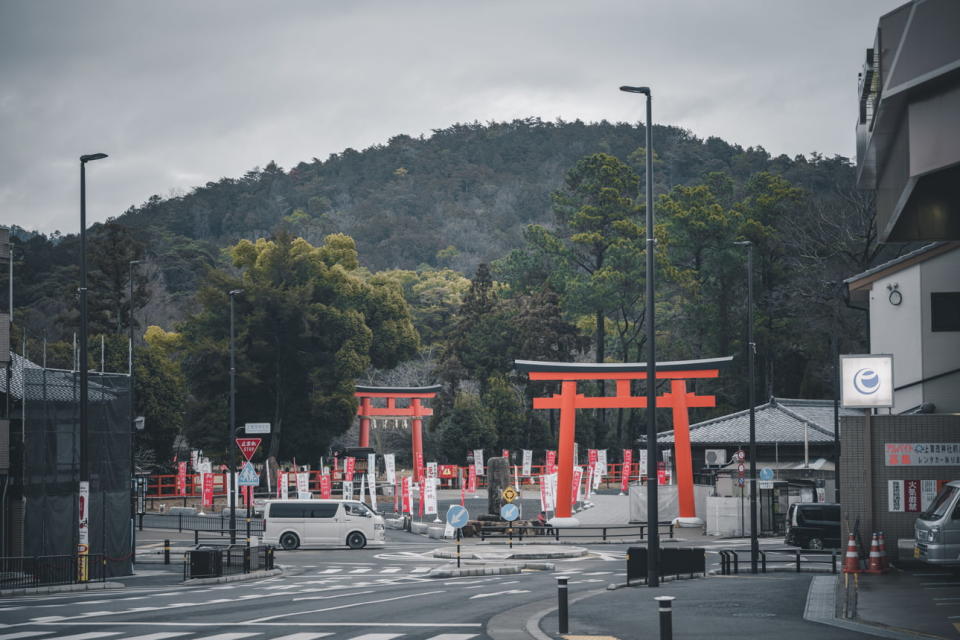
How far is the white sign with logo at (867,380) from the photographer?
28.8 metres

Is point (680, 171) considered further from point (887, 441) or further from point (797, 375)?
point (887, 441)

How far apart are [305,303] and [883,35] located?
5992cm

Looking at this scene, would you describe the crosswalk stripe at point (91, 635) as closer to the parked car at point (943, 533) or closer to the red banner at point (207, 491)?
the parked car at point (943, 533)

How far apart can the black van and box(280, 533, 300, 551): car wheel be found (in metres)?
18.7

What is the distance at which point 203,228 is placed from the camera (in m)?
173

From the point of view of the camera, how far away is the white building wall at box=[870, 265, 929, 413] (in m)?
35.7

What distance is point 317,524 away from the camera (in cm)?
4488

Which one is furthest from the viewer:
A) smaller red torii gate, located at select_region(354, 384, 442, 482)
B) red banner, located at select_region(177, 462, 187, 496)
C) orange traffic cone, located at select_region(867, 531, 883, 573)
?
smaller red torii gate, located at select_region(354, 384, 442, 482)

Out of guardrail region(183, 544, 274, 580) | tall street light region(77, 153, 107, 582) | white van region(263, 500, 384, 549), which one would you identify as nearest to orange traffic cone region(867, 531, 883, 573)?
guardrail region(183, 544, 274, 580)

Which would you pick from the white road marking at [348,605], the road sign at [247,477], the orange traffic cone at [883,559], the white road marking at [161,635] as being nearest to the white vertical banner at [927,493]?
the orange traffic cone at [883,559]

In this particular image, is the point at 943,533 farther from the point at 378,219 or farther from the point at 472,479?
the point at 378,219

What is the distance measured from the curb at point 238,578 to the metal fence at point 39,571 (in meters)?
2.33

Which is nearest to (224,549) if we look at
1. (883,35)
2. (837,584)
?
(837,584)

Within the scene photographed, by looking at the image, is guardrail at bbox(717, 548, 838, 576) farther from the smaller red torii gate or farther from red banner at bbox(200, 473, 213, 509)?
the smaller red torii gate
